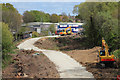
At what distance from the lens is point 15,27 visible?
1711 inches

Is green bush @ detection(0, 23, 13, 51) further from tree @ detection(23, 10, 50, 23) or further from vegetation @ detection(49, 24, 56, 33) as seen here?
tree @ detection(23, 10, 50, 23)

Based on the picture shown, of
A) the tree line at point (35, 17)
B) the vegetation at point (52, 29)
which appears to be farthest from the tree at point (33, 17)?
the vegetation at point (52, 29)

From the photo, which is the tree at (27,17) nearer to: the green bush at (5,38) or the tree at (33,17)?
the tree at (33,17)

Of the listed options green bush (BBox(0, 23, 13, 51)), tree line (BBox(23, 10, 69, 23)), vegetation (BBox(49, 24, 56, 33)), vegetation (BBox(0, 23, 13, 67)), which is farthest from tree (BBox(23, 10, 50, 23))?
green bush (BBox(0, 23, 13, 51))

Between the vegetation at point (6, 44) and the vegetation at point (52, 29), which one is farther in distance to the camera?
the vegetation at point (52, 29)

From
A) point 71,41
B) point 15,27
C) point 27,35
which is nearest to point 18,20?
point 15,27

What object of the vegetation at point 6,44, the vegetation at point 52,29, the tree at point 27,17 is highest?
the tree at point 27,17

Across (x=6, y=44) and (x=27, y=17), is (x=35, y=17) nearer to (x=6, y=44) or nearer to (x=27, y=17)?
(x=27, y=17)

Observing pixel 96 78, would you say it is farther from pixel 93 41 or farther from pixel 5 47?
pixel 93 41

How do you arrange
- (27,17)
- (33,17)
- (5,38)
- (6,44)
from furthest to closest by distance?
(33,17), (27,17), (6,44), (5,38)

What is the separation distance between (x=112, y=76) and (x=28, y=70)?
6.00 m

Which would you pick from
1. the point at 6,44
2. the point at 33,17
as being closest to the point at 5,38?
the point at 6,44

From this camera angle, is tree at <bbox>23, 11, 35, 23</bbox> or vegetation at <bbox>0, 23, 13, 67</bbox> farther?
tree at <bbox>23, 11, 35, 23</bbox>

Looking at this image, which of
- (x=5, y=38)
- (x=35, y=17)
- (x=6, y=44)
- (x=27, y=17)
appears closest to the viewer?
(x=5, y=38)
